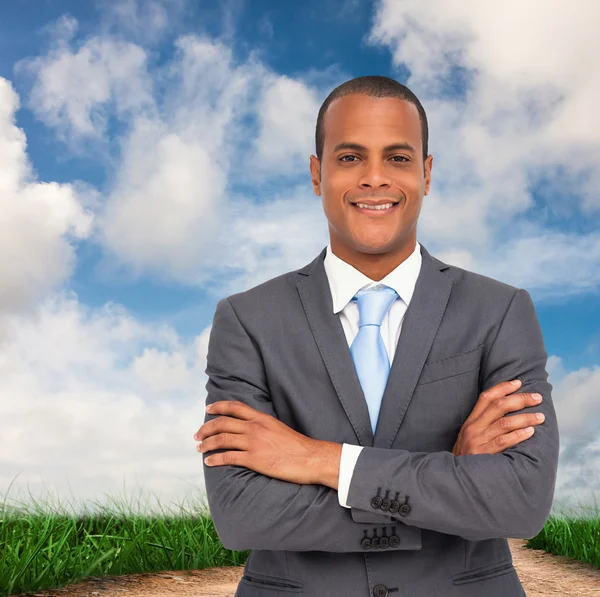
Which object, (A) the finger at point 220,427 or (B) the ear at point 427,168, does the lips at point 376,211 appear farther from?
(A) the finger at point 220,427

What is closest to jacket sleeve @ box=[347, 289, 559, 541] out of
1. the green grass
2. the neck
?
the neck

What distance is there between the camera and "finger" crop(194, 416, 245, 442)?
255 cm

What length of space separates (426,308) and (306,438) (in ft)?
2.29

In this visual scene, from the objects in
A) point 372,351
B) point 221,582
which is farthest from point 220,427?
point 221,582

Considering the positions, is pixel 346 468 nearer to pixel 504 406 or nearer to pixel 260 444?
pixel 260 444

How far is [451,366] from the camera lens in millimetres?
2686

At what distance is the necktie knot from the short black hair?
2.07ft

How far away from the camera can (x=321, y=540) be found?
7.79 feet

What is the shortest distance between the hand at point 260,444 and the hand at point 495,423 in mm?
544

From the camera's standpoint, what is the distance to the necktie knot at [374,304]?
2.72m

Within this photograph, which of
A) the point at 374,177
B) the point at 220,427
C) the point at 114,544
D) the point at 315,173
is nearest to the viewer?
the point at 220,427

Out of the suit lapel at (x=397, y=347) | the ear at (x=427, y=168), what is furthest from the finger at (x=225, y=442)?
the ear at (x=427, y=168)

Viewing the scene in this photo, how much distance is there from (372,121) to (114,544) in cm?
508

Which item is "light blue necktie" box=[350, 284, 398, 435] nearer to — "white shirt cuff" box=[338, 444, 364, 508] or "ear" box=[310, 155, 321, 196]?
"white shirt cuff" box=[338, 444, 364, 508]
